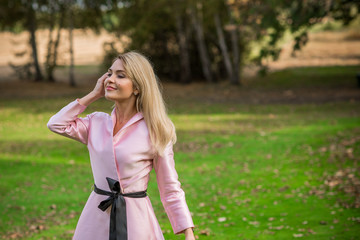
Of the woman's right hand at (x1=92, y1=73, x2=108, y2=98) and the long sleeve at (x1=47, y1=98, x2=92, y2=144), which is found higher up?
the woman's right hand at (x1=92, y1=73, x2=108, y2=98)

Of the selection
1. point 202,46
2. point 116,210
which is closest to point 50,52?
point 202,46

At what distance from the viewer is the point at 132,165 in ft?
9.62

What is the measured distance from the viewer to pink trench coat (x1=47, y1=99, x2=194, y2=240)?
292 centimetres

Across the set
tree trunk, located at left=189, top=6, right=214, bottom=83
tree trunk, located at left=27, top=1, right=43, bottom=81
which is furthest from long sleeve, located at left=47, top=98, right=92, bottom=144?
tree trunk, located at left=27, top=1, right=43, bottom=81

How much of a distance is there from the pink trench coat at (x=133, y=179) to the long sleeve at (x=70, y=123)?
17 cm

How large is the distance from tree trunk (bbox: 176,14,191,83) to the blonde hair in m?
24.1

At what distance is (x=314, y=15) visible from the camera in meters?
20.0

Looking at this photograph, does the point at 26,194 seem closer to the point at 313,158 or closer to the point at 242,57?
the point at 313,158

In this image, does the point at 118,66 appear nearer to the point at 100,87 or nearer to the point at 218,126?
the point at 100,87

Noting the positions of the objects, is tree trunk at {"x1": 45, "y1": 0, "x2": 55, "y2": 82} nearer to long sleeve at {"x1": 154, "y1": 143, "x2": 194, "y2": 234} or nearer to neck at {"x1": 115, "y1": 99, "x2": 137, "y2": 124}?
neck at {"x1": 115, "y1": 99, "x2": 137, "y2": 124}

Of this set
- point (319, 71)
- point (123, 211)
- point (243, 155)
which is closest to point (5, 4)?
point (319, 71)

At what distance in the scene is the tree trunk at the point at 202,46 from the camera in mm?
26358

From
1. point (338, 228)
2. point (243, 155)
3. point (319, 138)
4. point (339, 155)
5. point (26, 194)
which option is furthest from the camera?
point (319, 138)

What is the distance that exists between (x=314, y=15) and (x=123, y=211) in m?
18.5
